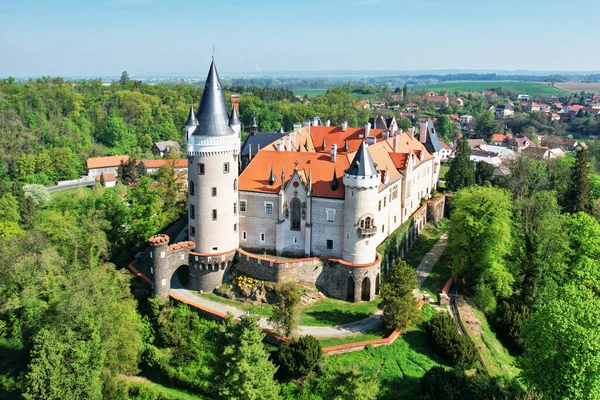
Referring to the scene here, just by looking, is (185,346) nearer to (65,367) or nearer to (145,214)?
(65,367)

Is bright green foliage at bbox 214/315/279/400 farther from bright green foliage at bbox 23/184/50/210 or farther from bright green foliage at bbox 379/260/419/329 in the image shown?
bright green foliage at bbox 23/184/50/210

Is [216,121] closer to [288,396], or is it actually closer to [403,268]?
[403,268]

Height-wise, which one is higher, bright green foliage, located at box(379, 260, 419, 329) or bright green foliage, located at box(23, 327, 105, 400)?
bright green foliage, located at box(379, 260, 419, 329)

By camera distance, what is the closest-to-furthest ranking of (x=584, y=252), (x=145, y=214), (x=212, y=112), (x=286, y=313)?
1. (x=286, y=313)
2. (x=212, y=112)
3. (x=584, y=252)
4. (x=145, y=214)

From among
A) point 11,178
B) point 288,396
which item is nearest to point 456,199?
point 288,396

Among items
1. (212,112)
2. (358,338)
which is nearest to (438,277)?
(358,338)

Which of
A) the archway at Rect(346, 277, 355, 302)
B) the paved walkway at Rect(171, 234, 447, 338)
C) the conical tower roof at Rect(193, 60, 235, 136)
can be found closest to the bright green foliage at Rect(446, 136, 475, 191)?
the paved walkway at Rect(171, 234, 447, 338)
